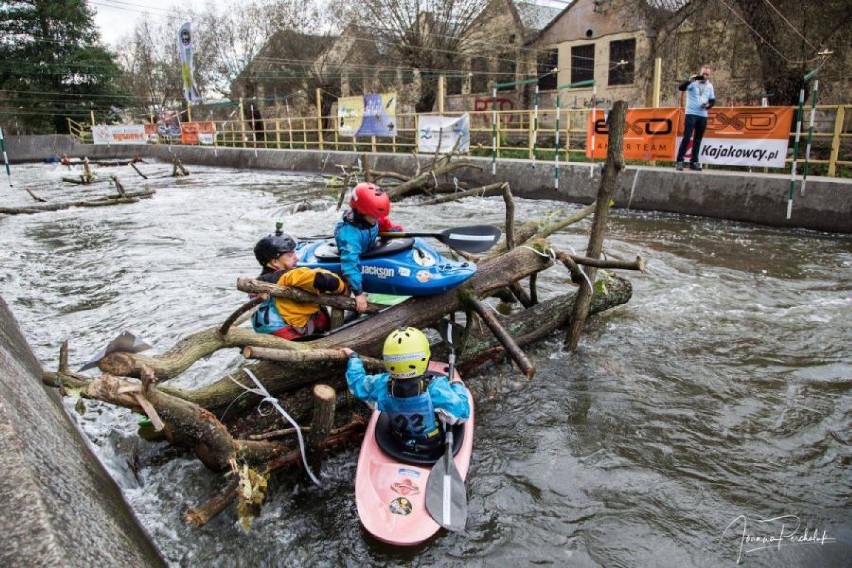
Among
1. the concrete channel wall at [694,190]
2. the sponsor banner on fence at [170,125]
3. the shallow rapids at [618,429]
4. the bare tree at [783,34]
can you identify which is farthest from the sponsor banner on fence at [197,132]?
the bare tree at [783,34]

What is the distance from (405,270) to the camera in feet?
15.2

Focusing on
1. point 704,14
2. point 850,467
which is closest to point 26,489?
point 850,467

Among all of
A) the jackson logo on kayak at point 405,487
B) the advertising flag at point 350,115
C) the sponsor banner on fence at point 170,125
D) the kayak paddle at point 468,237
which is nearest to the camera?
the jackson logo on kayak at point 405,487

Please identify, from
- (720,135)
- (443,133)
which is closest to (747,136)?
(720,135)

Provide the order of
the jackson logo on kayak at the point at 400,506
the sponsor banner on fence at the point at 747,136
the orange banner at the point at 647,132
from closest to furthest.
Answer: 1. the jackson logo on kayak at the point at 400,506
2. the sponsor banner on fence at the point at 747,136
3. the orange banner at the point at 647,132

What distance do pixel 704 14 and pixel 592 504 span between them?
48.2 ft

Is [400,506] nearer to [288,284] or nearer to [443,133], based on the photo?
[288,284]

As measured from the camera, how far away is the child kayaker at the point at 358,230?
14.7 ft

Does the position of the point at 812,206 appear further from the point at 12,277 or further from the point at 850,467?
the point at 12,277

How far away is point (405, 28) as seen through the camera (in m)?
28.8

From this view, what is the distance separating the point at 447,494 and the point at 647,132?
435 inches

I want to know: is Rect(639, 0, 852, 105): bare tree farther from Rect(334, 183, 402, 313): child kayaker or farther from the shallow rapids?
Rect(334, 183, 402, 313): child kayaker

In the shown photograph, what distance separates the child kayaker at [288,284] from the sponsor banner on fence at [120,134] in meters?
34.6

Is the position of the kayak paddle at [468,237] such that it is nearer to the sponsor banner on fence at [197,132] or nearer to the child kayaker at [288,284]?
the child kayaker at [288,284]
